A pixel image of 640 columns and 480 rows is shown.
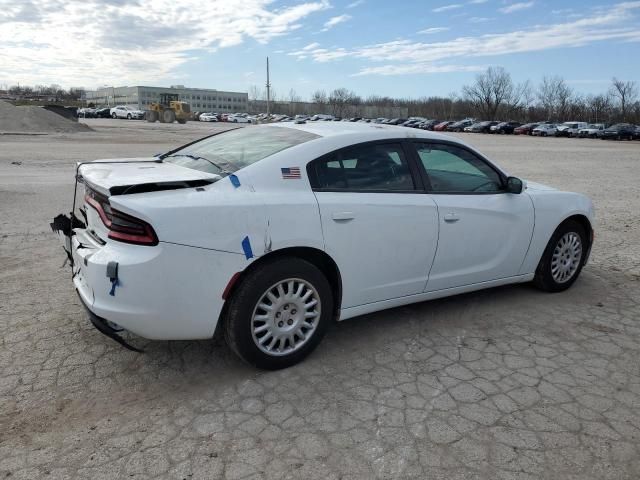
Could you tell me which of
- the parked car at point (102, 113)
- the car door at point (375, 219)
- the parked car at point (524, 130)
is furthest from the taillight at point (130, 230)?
the parked car at point (102, 113)

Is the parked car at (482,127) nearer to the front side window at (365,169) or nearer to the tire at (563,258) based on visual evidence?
the tire at (563,258)

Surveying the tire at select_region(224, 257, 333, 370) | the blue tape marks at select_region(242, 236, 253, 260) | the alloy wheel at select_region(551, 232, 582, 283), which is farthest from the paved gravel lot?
the blue tape marks at select_region(242, 236, 253, 260)

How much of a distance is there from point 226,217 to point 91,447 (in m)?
1.39

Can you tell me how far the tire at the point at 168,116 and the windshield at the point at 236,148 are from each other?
203 ft

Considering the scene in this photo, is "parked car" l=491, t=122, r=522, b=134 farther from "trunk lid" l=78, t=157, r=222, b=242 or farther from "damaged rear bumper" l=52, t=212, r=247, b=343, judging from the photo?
"damaged rear bumper" l=52, t=212, r=247, b=343

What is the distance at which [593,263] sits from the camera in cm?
630

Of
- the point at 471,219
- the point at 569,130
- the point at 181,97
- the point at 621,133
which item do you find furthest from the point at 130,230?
the point at 181,97

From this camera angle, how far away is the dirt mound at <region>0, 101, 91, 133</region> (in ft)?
116

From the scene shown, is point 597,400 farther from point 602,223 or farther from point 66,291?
point 602,223

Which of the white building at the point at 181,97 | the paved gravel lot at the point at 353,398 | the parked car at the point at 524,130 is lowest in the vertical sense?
the paved gravel lot at the point at 353,398

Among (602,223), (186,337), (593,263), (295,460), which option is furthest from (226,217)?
(602,223)

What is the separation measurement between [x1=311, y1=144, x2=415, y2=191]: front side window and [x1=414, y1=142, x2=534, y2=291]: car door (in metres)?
0.22

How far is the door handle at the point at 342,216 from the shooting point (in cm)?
354

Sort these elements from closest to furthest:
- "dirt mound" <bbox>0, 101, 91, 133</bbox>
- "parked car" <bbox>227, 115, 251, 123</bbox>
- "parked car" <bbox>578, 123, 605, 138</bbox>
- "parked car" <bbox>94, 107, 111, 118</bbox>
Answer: "dirt mound" <bbox>0, 101, 91, 133</bbox>
"parked car" <bbox>578, 123, 605, 138</bbox>
"parked car" <bbox>94, 107, 111, 118</bbox>
"parked car" <bbox>227, 115, 251, 123</bbox>
